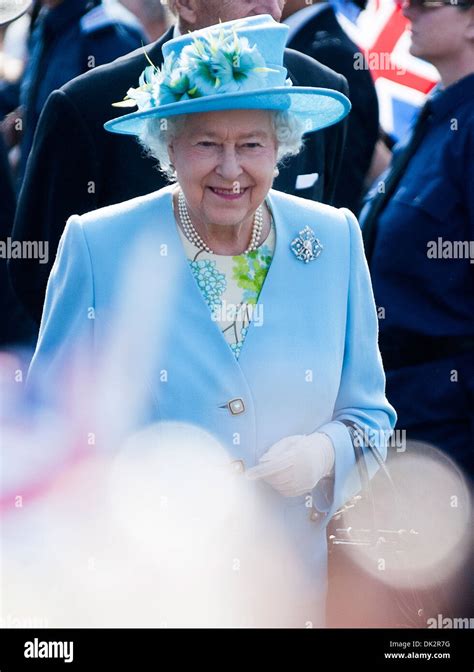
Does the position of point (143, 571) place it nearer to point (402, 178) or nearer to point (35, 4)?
point (402, 178)

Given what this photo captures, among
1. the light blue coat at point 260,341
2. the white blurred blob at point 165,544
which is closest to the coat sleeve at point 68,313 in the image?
the light blue coat at point 260,341

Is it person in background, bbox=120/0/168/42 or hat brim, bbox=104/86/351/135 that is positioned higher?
person in background, bbox=120/0/168/42

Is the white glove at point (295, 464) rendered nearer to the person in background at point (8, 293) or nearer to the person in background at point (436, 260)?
the person in background at point (436, 260)

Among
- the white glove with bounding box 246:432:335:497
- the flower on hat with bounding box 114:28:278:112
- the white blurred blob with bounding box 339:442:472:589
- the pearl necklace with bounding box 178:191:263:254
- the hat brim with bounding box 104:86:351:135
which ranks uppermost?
the flower on hat with bounding box 114:28:278:112

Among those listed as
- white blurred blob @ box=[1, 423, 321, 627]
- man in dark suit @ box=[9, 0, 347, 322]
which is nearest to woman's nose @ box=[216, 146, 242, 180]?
Answer: white blurred blob @ box=[1, 423, 321, 627]

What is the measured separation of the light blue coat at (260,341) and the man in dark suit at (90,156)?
2.03 feet

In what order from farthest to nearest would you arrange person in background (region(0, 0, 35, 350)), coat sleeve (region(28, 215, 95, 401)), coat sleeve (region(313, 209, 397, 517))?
person in background (region(0, 0, 35, 350)), coat sleeve (region(313, 209, 397, 517)), coat sleeve (region(28, 215, 95, 401))

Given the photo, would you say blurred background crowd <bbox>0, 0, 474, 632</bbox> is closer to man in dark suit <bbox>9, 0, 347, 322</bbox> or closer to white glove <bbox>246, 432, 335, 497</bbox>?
man in dark suit <bbox>9, 0, 347, 322</bbox>

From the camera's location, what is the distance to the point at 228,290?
324 cm

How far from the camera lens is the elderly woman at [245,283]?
10.2 ft

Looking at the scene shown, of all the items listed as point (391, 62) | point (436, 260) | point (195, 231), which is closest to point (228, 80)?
point (195, 231)

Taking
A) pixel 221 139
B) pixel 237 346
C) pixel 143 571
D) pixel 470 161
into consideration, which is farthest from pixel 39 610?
pixel 470 161

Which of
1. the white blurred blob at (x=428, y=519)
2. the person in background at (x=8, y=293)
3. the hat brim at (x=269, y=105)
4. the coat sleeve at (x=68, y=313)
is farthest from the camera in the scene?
the person in background at (x=8, y=293)

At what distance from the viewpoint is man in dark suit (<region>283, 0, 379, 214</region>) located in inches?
162
